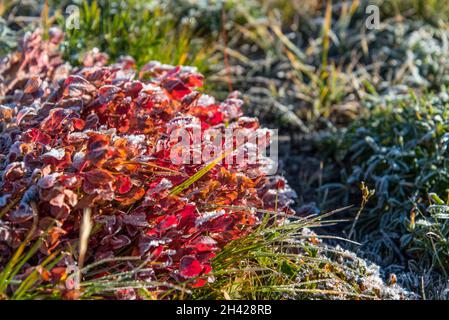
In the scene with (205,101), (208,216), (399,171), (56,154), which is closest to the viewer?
(56,154)

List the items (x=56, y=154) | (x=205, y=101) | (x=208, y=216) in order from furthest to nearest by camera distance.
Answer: (x=205, y=101)
(x=208, y=216)
(x=56, y=154)

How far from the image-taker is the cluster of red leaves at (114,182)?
2.18 meters

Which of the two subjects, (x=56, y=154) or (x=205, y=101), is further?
(x=205, y=101)

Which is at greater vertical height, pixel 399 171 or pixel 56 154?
pixel 56 154

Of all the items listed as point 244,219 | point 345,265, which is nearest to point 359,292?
point 345,265

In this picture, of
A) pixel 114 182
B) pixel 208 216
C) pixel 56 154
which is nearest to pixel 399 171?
pixel 208 216

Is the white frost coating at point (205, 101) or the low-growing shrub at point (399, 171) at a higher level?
the white frost coating at point (205, 101)

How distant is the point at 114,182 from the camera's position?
88.4 inches

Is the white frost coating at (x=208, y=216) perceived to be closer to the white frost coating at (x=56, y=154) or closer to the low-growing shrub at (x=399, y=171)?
the white frost coating at (x=56, y=154)

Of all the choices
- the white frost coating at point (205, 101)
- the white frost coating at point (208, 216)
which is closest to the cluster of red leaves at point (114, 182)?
the white frost coating at point (208, 216)

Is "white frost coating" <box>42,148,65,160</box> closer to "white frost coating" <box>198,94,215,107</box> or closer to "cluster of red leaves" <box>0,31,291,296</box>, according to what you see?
"cluster of red leaves" <box>0,31,291,296</box>

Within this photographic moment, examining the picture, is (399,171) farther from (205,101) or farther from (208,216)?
(208,216)

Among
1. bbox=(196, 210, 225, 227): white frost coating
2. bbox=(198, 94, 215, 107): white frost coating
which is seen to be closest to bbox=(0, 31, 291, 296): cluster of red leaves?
bbox=(196, 210, 225, 227): white frost coating

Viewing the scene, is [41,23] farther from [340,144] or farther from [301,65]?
[340,144]
